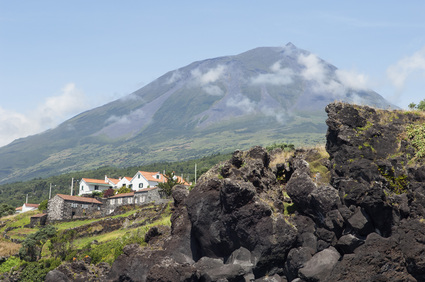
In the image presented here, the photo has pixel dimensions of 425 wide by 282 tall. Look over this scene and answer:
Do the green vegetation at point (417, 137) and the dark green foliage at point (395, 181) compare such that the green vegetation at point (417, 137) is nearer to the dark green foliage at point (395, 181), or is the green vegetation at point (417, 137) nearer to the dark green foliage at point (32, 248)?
the dark green foliage at point (395, 181)

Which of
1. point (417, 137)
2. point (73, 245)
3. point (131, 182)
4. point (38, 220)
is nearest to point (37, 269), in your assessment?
point (73, 245)

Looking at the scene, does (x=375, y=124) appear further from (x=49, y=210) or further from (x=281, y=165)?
(x=49, y=210)

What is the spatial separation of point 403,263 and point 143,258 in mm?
18344

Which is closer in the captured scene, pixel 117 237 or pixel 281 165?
pixel 281 165

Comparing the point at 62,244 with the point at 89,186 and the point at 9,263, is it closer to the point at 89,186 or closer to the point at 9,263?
the point at 9,263

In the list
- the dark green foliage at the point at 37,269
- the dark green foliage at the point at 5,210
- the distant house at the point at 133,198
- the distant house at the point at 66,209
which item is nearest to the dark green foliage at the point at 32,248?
the dark green foliage at the point at 37,269

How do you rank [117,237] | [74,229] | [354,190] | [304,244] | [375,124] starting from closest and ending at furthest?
[354,190]
[304,244]
[375,124]
[117,237]
[74,229]

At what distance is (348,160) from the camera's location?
1337 inches

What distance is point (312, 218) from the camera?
3369cm

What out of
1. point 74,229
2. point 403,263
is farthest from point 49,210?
point 403,263

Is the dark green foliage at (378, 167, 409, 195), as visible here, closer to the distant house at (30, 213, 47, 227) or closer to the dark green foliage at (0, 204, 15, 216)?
the distant house at (30, 213, 47, 227)

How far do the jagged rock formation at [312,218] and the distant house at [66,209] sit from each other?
168ft

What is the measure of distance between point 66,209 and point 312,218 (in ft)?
206

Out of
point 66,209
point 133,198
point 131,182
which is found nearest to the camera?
point 66,209
